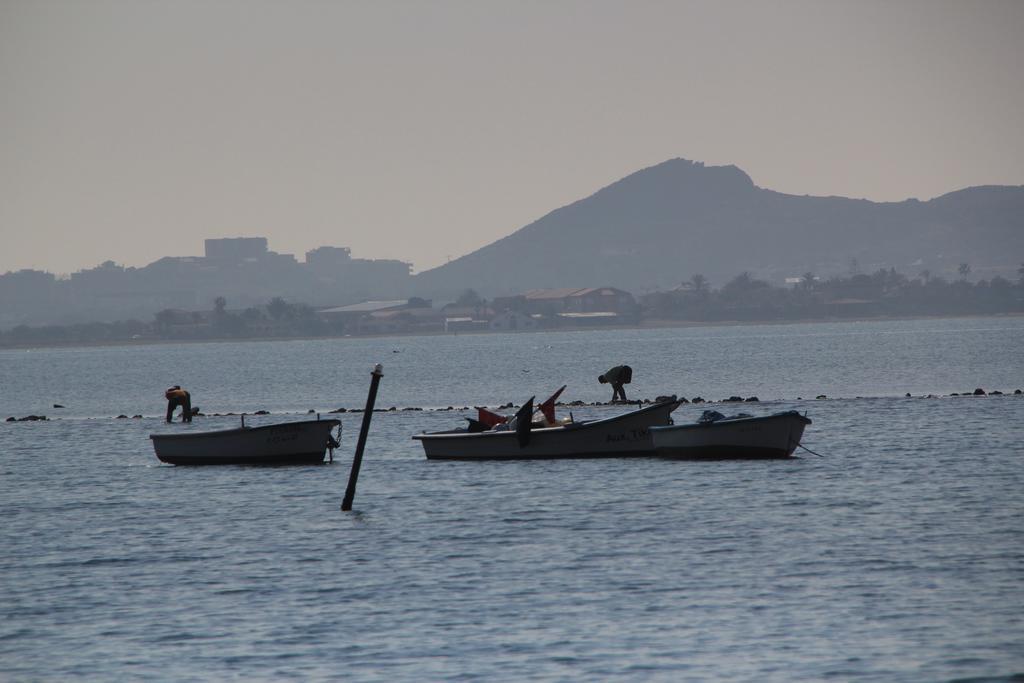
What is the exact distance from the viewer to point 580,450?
50.3 m

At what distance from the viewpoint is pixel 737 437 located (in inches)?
1875

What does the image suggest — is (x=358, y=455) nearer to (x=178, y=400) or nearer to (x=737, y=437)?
(x=737, y=437)

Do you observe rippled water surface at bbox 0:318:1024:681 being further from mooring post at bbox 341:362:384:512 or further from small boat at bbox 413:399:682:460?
small boat at bbox 413:399:682:460

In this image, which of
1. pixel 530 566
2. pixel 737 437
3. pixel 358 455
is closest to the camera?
pixel 530 566

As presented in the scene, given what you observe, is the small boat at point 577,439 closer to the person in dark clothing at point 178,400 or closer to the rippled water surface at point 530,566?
the rippled water surface at point 530,566

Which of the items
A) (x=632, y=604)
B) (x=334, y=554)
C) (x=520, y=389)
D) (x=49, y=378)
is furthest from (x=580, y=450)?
(x=49, y=378)

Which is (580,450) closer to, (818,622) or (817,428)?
(817,428)

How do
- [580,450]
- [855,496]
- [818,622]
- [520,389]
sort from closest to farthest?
[818,622], [855,496], [580,450], [520,389]

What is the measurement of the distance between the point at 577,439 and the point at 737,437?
5.51 meters

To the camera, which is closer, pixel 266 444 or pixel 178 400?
pixel 266 444

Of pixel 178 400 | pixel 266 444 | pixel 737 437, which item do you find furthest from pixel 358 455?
→ pixel 178 400

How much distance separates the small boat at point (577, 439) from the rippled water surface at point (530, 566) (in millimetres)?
585

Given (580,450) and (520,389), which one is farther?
(520,389)

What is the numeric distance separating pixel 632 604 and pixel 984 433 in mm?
35211
